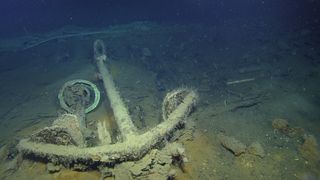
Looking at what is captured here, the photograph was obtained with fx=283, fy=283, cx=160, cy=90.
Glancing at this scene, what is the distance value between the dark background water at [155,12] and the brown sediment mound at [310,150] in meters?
8.69

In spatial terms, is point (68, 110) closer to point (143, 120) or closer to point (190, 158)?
point (143, 120)

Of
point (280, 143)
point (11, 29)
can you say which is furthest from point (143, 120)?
point (11, 29)

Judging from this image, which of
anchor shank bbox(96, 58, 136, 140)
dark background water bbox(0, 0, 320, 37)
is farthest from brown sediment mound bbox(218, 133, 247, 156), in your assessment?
dark background water bbox(0, 0, 320, 37)

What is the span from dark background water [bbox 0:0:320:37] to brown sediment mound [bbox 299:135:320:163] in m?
8.69

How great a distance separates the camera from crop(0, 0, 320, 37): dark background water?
13.5 meters

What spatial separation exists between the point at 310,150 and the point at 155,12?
13.4 m

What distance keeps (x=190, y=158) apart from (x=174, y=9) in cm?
1382

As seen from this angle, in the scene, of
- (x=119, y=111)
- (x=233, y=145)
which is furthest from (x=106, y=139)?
(x=233, y=145)

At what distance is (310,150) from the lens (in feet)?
14.5

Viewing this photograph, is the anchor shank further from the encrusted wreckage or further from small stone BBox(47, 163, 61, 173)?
small stone BBox(47, 163, 61, 173)

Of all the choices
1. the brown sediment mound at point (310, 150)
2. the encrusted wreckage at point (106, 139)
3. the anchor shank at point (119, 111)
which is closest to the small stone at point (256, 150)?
the brown sediment mound at point (310, 150)

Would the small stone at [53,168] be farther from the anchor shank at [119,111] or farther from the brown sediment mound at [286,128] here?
the brown sediment mound at [286,128]

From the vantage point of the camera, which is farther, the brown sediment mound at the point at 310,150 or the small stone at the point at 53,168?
the brown sediment mound at the point at 310,150

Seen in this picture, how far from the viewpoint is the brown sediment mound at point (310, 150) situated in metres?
4.29
